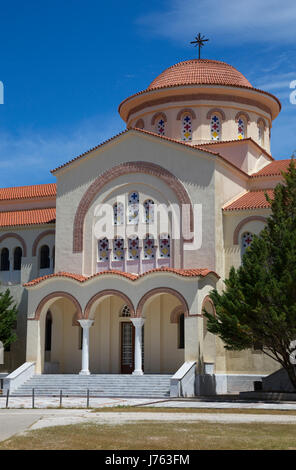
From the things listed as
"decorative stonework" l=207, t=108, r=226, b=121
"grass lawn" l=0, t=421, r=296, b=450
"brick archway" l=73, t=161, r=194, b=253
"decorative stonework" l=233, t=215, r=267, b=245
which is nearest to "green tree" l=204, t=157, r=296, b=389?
"decorative stonework" l=233, t=215, r=267, b=245

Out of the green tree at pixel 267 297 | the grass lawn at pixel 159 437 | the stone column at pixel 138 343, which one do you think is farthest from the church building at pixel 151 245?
the grass lawn at pixel 159 437

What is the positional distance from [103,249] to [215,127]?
29.7 ft

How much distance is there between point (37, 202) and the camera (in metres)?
38.8

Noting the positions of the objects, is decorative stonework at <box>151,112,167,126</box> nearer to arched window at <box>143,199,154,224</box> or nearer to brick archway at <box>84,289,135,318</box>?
arched window at <box>143,199,154,224</box>

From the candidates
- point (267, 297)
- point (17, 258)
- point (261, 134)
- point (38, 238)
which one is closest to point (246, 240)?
point (267, 297)

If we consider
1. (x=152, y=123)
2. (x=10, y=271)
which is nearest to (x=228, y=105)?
(x=152, y=123)

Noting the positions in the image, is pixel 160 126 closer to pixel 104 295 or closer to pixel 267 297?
pixel 104 295

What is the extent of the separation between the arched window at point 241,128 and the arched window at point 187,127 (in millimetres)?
2594

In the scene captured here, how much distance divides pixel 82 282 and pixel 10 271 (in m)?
6.78

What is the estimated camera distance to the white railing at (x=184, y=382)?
26.9 meters

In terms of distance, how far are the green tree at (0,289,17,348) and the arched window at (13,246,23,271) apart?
8.20 ft

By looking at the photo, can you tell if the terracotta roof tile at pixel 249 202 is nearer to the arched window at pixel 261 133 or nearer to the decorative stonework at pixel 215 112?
the decorative stonework at pixel 215 112

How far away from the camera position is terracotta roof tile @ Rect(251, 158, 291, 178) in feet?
114

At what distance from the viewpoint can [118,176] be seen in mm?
33562
